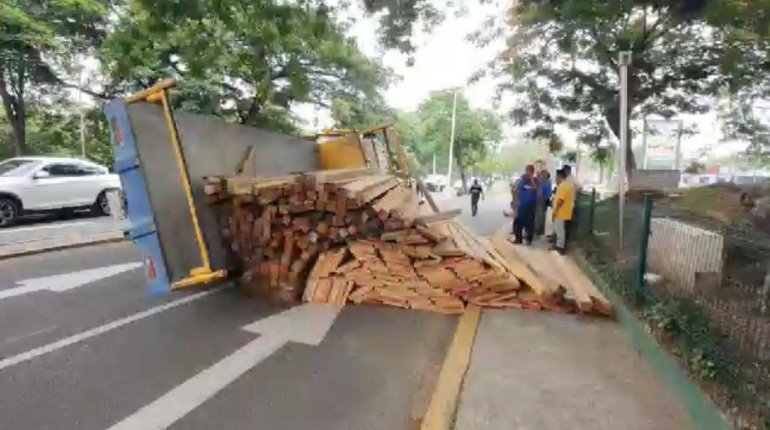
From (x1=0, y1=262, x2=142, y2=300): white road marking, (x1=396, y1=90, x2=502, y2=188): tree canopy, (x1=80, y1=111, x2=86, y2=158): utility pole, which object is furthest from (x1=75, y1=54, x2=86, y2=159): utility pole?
(x1=396, y1=90, x2=502, y2=188): tree canopy

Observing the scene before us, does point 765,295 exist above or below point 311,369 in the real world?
above

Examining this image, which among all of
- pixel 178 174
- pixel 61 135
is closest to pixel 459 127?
pixel 61 135

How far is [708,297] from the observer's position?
152 inches

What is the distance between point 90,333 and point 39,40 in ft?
43.3

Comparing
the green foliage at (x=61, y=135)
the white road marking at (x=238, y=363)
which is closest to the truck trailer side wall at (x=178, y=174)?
the white road marking at (x=238, y=363)

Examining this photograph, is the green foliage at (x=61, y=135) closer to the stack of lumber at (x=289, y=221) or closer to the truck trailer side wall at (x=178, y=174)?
the truck trailer side wall at (x=178, y=174)

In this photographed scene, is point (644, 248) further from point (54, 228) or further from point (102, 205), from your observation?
point (102, 205)

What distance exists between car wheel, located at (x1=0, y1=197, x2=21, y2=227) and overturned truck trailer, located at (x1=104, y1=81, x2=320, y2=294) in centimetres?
876

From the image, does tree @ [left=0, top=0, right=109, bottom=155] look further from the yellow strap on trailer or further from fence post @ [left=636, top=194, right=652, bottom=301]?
fence post @ [left=636, top=194, right=652, bottom=301]

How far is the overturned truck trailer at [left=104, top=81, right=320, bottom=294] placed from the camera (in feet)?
17.0

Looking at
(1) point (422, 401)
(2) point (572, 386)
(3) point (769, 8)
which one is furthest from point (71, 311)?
(3) point (769, 8)

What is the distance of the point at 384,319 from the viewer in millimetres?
5711

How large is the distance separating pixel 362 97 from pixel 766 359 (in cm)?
2083

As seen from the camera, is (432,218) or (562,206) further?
(562,206)
